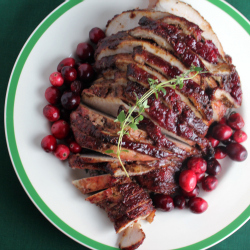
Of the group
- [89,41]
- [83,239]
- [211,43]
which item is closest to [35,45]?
[89,41]

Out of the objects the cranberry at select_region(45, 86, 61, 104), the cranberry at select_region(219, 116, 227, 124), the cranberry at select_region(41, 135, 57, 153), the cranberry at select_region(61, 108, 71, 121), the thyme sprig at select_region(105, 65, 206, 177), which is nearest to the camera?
the thyme sprig at select_region(105, 65, 206, 177)

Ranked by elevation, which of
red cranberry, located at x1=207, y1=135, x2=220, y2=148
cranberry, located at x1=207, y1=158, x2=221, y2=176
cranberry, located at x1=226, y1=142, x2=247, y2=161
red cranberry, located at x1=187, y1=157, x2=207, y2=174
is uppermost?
cranberry, located at x1=226, y1=142, x2=247, y2=161

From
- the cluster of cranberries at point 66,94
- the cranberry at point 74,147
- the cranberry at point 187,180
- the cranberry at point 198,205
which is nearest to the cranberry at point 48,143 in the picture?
the cluster of cranberries at point 66,94

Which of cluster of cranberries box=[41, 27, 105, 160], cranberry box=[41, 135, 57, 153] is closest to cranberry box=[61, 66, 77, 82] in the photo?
cluster of cranberries box=[41, 27, 105, 160]

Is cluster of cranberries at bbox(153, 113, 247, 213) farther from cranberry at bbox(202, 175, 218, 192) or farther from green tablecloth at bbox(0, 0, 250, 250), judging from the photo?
green tablecloth at bbox(0, 0, 250, 250)

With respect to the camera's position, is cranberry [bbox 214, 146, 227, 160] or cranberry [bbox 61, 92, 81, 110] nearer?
cranberry [bbox 61, 92, 81, 110]

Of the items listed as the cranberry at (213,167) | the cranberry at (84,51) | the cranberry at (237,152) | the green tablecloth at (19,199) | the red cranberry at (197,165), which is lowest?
the green tablecloth at (19,199)

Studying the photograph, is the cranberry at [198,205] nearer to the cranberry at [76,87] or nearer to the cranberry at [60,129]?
the cranberry at [60,129]
